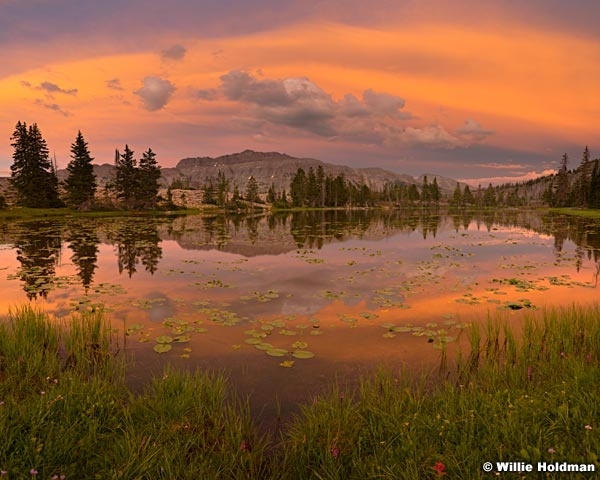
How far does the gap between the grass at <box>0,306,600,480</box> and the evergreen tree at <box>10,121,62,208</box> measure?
75.3 meters

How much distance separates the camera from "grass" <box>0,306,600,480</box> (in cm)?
420

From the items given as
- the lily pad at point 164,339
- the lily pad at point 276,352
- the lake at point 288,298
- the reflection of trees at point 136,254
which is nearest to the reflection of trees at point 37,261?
the lake at point 288,298

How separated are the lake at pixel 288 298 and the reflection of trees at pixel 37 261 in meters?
0.09

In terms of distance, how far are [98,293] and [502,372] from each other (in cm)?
1405

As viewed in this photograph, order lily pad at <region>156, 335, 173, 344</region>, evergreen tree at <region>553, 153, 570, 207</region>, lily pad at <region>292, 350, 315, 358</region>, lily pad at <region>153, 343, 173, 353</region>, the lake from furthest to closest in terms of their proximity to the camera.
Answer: evergreen tree at <region>553, 153, 570, 207</region>
lily pad at <region>156, 335, 173, 344</region>
lily pad at <region>153, 343, 173, 353</region>
lily pad at <region>292, 350, 315, 358</region>
the lake

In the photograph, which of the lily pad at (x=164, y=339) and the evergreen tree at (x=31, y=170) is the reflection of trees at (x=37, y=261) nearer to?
the lily pad at (x=164, y=339)

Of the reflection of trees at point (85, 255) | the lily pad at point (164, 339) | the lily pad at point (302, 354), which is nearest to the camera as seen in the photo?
the lily pad at point (302, 354)

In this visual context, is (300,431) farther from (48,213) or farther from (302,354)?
(48,213)

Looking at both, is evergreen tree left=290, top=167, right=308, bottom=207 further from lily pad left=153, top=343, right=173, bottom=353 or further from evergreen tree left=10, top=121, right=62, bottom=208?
lily pad left=153, top=343, right=173, bottom=353

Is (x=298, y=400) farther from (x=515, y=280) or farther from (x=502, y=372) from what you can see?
(x=515, y=280)

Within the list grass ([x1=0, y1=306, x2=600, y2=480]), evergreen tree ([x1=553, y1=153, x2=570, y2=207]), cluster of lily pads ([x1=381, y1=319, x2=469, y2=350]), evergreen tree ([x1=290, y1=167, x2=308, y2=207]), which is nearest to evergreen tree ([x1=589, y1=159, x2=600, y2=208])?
evergreen tree ([x1=553, y1=153, x2=570, y2=207])

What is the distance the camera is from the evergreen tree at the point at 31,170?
65750 millimetres

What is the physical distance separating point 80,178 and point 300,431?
262 feet

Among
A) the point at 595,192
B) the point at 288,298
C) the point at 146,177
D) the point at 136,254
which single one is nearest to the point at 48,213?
the point at 146,177
